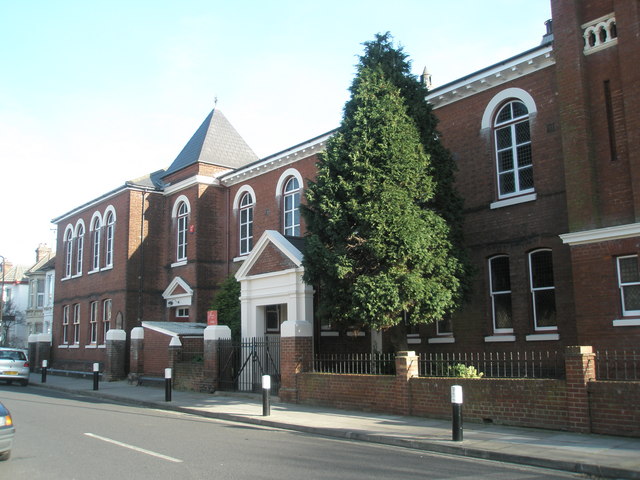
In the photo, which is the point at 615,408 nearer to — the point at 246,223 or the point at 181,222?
the point at 246,223

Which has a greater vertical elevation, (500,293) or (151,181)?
(151,181)

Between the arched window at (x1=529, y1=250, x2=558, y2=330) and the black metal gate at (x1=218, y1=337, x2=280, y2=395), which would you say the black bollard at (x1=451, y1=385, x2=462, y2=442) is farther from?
the black metal gate at (x1=218, y1=337, x2=280, y2=395)

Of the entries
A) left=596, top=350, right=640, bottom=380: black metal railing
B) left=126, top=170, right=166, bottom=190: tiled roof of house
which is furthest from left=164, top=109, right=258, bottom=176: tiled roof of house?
left=596, top=350, right=640, bottom=380: black metal railing

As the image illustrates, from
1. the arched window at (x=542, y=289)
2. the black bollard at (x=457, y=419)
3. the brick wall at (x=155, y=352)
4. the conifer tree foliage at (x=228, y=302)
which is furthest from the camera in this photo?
the conifer tree foliage at (x=228, y=302)

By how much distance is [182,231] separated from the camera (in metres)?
29.6

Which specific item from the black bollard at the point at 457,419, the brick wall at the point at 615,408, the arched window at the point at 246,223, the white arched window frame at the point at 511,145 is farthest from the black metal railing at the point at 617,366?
the arched window at the point at 246,223

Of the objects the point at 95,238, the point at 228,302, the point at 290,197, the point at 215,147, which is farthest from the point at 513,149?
the point at 95,238

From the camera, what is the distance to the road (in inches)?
317

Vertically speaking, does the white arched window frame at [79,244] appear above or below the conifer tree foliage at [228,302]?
above

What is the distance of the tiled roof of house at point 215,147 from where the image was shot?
95.7ft

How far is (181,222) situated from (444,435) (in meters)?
21.3

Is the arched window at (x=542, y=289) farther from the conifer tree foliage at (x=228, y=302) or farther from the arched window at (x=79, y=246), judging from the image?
the arched window at (x=79, y=246)

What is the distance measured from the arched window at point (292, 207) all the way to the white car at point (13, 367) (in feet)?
39.7

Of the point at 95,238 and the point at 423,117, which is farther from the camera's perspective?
the point at 95,238
